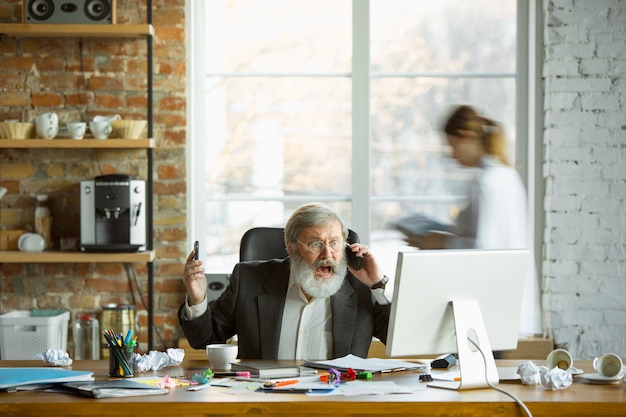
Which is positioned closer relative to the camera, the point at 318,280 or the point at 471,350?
the point at 471,350

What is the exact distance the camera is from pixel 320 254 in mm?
3002

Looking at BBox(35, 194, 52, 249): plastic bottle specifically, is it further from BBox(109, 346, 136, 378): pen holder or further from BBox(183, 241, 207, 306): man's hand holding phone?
BBox(109, 346, 136, 378): pen holder

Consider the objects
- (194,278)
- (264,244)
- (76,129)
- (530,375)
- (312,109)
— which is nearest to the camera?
(530,375)

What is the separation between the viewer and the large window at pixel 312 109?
453 centimetres

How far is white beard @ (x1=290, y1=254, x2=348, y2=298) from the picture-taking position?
2.96 meters

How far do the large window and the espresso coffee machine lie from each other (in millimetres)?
390

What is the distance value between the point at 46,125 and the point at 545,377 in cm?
269

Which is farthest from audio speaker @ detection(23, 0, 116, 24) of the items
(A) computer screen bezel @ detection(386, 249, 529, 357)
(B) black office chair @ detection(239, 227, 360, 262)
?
(A) computer screen bezel @ detection(386, 249, 529, 357)

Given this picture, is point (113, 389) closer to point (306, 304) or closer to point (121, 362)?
point (121, 362)

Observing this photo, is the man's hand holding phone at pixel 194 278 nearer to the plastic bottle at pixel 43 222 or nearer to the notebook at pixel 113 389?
the notebook at pixel 113 389

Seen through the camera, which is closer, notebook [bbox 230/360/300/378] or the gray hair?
notebook [bbox 230/360/300/378]

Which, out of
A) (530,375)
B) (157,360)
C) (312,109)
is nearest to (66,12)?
(312,109)

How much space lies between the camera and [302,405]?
2104 mm

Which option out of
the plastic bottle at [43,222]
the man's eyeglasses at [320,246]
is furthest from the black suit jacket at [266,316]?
the plastic bottle at [43,222]
